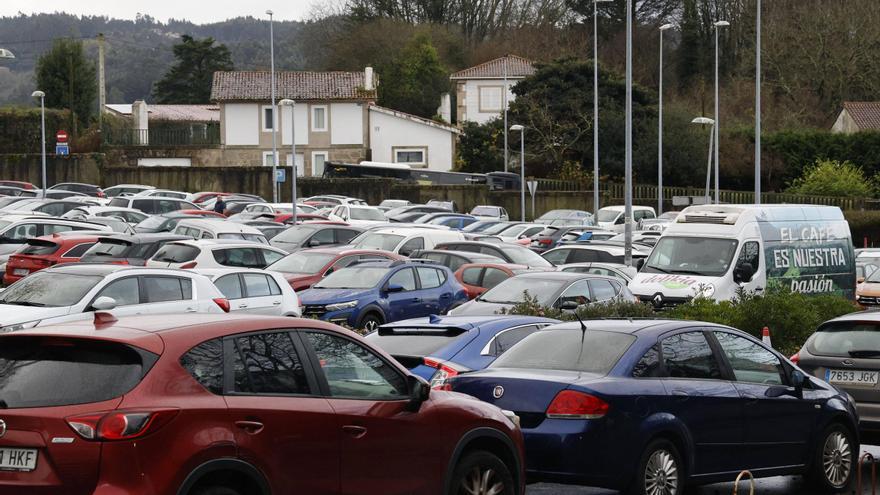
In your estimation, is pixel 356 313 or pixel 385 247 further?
pixel 385 247

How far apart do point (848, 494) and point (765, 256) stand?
46.0 feet

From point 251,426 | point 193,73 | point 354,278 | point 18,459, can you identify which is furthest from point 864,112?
point 18,459

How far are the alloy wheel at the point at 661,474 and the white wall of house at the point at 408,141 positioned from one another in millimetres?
67713

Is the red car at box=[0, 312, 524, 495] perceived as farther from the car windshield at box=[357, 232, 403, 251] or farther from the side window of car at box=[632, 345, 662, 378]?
the car windshield at box=[357, 232, 403, 251]

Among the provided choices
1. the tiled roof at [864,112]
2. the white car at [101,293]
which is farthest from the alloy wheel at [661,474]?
the tiled roof at [864,112]

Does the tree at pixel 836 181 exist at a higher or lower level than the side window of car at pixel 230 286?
higher

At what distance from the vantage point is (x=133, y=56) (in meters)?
173

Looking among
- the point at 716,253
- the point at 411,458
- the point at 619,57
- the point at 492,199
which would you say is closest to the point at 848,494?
the point at 411,458

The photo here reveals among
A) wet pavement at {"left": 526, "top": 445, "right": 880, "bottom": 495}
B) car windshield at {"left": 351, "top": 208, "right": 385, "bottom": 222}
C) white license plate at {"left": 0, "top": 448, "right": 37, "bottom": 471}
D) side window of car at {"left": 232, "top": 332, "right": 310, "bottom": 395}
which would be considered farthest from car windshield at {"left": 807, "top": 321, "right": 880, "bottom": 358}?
car windshield at {"left": 351, "top": 208, "right": 385, "bottom": 222}

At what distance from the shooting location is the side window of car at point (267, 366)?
7.62 meters

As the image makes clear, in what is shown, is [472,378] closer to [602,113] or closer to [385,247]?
[385,247]

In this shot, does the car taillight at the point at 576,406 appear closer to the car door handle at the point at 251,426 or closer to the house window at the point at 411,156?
the car door handle at the point at 251,426

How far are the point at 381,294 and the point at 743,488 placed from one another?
11119mm

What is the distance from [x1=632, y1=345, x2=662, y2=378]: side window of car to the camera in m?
10.3
